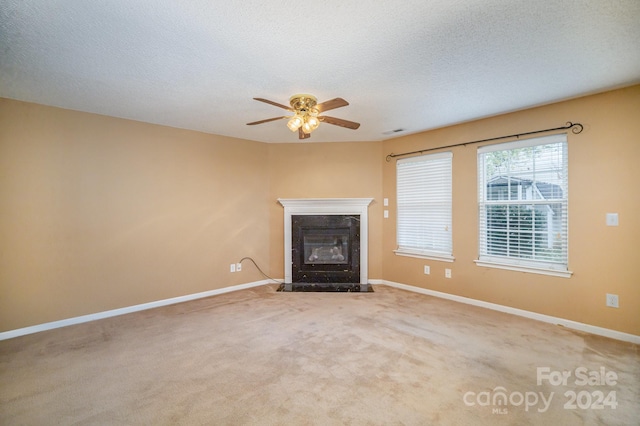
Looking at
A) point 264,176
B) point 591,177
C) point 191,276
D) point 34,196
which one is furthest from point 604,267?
point 34,196

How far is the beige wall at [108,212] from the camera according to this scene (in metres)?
3.01

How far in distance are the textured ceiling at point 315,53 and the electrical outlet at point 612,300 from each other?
1.91 meters

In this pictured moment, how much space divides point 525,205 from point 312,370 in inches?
122

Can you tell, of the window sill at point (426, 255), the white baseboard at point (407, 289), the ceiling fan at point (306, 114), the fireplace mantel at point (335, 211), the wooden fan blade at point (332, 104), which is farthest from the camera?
the fireplace mantel at point (335, 211)

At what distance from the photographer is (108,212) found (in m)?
3.52

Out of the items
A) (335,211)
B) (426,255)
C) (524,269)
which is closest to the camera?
(524,269)

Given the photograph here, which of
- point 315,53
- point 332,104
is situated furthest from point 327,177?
point 315,53

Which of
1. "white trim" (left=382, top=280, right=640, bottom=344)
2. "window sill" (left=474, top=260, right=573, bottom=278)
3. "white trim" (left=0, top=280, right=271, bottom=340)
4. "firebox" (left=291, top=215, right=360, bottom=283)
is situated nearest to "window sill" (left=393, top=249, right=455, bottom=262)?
"window sill" (left=474, top=260, right=573, bottom=278)

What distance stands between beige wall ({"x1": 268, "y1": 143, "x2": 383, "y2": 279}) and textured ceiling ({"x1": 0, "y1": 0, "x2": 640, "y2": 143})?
5.20 feet

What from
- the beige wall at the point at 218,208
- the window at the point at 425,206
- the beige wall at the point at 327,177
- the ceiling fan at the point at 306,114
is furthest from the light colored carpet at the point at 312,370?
the ceiling fan at the point at 306,114

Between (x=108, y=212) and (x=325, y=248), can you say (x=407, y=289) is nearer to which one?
(x=325, y=248)

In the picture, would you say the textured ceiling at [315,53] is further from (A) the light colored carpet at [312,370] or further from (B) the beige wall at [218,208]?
(A) the light colored carpet at [312,370]

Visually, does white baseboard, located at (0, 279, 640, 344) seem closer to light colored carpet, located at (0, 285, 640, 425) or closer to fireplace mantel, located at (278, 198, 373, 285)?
light colored carpet, located at (0, 285, 640, 425)

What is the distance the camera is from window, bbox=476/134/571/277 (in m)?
3.17
